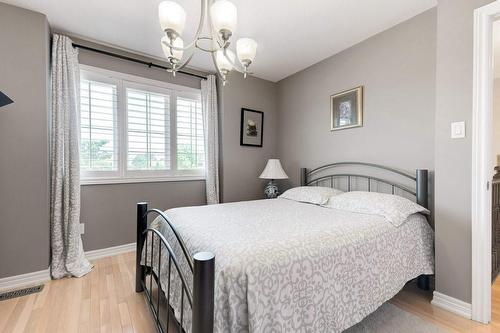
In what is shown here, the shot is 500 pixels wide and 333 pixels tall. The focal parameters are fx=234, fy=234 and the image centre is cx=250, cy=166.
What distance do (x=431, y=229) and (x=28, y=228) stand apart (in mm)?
3538

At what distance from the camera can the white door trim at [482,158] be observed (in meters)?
1.57

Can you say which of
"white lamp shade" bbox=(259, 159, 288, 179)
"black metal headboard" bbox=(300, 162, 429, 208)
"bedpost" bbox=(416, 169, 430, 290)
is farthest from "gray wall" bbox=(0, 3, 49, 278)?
"bedpost" bbox=(416, 169, 430, 290)

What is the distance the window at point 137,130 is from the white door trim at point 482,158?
2858 mm

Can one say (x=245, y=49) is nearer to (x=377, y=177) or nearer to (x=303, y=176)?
(x=377, y=177)

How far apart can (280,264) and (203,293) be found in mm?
383

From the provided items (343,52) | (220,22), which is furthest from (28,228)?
(343,52)

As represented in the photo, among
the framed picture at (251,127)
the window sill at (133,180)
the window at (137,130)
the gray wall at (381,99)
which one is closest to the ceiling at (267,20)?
the gray wall at (381,99)

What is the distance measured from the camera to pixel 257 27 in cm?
234

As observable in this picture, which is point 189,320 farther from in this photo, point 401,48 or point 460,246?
point 401,48

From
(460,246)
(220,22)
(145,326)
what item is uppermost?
(220,22)

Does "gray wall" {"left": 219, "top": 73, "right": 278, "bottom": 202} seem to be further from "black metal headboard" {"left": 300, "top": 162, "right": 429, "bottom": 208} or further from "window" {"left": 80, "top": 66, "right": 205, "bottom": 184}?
"black metal headboard" {"left": 300, "top": 162, "right": 429, "bottom": 208}

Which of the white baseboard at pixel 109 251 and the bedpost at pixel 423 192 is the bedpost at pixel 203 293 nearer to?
the bedpost at pixel 423 192

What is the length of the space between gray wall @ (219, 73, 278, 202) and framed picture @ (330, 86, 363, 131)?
1.15 meters

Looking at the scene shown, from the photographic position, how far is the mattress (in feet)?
3.33
